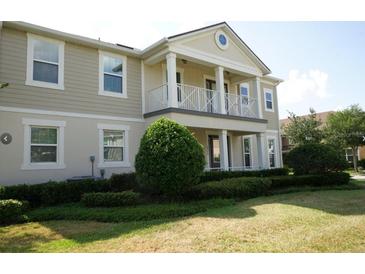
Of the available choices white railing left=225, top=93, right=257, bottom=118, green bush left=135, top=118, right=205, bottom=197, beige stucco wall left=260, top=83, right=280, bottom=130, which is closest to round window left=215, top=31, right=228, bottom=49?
white railing left=225, top=93, right=257, bottom=118

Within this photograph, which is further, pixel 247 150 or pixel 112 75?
pixel 247 150

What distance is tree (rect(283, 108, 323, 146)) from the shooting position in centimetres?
2944

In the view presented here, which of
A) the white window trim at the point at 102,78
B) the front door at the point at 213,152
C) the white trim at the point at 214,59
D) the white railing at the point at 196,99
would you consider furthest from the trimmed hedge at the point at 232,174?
the white trim at the point at 214,59

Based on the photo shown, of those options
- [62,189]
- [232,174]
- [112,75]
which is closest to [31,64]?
[112,75]

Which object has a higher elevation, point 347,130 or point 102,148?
point 347,130

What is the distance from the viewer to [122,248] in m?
5.14

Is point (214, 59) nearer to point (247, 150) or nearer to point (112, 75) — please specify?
point (112, 75)

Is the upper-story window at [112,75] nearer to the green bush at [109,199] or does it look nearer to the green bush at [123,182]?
the green bush at [123,182]

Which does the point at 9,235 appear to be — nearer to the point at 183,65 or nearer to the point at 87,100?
the point at 87,100

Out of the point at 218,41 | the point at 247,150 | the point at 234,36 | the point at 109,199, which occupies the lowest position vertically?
the point at 109,199

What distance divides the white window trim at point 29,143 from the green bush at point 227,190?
199 inches

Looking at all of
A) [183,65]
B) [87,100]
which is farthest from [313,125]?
[87,100]

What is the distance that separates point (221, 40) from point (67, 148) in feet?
31.1

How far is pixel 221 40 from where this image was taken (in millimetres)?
15609
